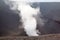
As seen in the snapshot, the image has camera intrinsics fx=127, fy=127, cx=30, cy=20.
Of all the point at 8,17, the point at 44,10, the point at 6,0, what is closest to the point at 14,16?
the point at 8,17

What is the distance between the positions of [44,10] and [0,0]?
410 millimetres

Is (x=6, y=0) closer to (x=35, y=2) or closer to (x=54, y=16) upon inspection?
(x=35, y=2)

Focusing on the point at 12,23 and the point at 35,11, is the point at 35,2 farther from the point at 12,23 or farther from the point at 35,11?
the point at 12,23

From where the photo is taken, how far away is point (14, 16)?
1.14 metres

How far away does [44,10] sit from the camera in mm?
1188

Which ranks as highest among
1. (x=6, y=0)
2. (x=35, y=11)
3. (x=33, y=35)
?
(x=6, y=0)

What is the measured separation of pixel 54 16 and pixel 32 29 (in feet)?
0.80

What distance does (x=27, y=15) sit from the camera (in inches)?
45.1

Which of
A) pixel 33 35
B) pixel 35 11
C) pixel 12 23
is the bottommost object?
pixel 33 35

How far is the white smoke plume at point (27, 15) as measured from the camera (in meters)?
1.14

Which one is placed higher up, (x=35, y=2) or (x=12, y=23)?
(x=35, y=2)

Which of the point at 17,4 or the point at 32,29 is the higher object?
the point at 17,4

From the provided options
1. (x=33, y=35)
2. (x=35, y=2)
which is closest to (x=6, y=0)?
(x=35, y=2)

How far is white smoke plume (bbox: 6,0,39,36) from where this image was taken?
1139mm
